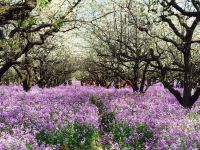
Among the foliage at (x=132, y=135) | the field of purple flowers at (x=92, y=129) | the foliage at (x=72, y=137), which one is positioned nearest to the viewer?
the field of purple flowers at (x=92, y=129)

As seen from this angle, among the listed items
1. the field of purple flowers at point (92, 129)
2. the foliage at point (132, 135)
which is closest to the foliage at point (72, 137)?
the field of purple flowers at point (92, 129)

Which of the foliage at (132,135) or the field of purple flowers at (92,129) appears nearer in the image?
the field of purple flowers at (92,129)

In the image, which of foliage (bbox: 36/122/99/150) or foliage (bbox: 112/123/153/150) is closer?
foliage (bbox: 112/123/153/150)

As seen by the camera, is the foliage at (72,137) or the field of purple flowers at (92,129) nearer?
the field of purple flowers at (92,129)

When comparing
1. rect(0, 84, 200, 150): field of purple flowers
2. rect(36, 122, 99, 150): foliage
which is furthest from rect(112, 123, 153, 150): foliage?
rect(36, 122, 99, 150): foliage

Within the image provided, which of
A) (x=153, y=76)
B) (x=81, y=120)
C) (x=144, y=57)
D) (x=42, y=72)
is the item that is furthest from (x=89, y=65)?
(x=81, y=120)

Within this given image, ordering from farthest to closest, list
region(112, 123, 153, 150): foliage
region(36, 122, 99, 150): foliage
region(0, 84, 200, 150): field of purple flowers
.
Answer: region(36, 122, 99, 150): foliage
region(112, 123, 153, 150): foliage
region(0, 84, 200, 150): field of purple flowers

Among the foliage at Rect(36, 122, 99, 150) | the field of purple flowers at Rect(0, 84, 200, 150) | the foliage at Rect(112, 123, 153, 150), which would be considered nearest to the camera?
the field of purple flowers at Rect(0, 84, 200, 150)

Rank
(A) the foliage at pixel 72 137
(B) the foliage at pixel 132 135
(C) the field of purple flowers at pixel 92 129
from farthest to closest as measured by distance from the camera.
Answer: (A) the foliage at pixel 72 137, (B) the foliage at pixel 132 135, (C) the field of purple flowers at pixel 92 129

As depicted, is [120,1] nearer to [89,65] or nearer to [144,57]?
[144,57]

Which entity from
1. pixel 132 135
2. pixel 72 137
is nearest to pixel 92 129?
pixel 72 137

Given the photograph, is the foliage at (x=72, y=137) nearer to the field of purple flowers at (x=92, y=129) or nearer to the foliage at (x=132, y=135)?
the field of purple flowers at (x=92, y=129)

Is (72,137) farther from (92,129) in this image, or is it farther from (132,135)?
(132,135)

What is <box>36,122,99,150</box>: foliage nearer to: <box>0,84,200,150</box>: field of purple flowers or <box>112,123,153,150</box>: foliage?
<box>0,84,200,150</box>: field of purple flowers
